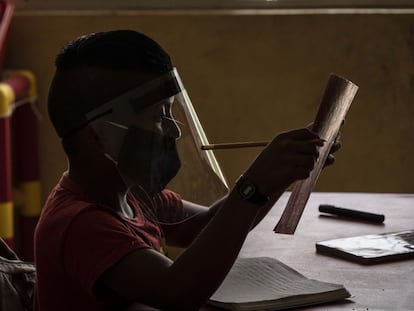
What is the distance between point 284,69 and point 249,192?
200cm

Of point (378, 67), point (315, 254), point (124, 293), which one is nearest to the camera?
point (124, 293)

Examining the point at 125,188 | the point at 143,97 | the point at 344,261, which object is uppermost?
the point at 143,97

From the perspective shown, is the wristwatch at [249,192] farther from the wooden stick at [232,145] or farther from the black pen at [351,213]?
the black pen at [351,213]

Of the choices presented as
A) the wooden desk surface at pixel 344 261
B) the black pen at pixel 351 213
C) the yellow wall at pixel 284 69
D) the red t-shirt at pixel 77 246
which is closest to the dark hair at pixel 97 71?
the red t-shirt at pixel 77 246

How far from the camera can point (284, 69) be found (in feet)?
10.3

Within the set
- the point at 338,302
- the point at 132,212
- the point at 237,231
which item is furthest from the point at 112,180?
the point at 338,302

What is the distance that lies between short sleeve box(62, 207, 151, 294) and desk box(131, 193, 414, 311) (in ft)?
0.51

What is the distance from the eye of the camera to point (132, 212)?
1366 millimetres

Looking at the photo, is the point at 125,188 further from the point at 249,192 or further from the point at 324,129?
the point at 324,129

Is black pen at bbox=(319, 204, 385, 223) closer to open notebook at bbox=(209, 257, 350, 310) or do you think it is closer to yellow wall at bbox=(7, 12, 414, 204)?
open notebook at bbox=(209, 257, 350, 310)

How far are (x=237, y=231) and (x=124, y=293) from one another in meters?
0.17

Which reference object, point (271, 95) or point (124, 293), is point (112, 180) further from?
point (271, 95)

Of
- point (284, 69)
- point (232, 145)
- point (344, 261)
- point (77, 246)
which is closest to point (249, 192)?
point (232, 145)

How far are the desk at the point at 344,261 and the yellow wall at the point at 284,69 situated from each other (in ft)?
3.58
